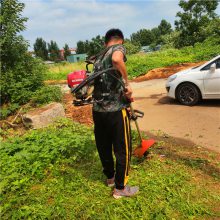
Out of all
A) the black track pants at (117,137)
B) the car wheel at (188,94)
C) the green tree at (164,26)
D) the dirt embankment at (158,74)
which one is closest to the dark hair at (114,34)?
the black track pants at (117,137)

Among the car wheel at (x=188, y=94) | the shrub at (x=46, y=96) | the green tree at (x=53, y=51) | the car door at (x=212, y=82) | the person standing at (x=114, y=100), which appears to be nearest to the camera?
the person standing at (x=114, y=100)

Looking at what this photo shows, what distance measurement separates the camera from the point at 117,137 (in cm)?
336

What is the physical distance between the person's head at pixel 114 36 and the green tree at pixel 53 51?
83756 mm

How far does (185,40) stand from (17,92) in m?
29.0

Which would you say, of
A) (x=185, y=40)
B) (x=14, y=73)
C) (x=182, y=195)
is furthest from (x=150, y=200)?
(x=185, y=40)

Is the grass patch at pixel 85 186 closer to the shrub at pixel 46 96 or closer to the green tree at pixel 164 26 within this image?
the shrub at pixel 46 96

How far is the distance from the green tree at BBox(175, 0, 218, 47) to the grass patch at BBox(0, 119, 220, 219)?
3073cm

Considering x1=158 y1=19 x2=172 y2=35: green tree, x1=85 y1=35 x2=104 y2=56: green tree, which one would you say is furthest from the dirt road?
x1=158 y1=19 x2=172 y2=35: green tree

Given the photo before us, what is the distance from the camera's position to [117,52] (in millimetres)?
3139

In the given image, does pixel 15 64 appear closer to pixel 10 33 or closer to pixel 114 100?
pixel 10 33

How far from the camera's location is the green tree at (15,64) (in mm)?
8695

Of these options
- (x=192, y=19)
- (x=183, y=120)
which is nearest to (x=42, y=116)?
(x=183, y=120)

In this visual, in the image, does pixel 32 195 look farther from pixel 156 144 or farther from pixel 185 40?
pixel 185 40

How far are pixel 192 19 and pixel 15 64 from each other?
28825 mm
